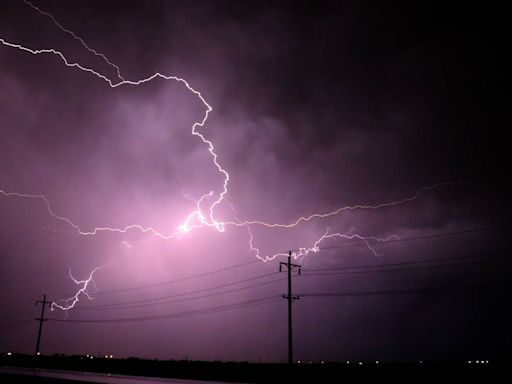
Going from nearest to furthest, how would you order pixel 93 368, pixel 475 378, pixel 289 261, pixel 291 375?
pixel 475 378, pixel 291 375, pixel 289 261, pixel 93 368

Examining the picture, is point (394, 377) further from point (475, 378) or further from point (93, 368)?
point (93, 368)

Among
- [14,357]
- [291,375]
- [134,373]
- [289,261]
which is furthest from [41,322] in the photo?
[291,375]

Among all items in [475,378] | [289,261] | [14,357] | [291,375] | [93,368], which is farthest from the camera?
[14,357]

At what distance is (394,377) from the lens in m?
19.9

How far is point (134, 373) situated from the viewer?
97.0 ft

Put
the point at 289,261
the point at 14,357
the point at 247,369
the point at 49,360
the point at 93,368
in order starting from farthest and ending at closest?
the point at 14,357, the point at 49,360, the point at 93,368, the point at 289,261, the point at 247,369

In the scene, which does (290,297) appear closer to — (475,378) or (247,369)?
(247,369)

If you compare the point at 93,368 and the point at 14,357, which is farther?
the point at 14,357

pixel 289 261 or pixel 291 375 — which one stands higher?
pixel 289 261

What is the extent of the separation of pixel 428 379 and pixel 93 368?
84.0ft

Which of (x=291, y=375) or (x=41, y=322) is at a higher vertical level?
(x=41, y=322)

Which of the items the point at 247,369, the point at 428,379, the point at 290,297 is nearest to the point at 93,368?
the point at 247,369

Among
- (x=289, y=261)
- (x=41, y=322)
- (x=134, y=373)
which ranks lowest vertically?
(x=134, y=373)

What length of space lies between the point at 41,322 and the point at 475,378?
143ft
